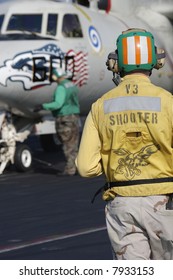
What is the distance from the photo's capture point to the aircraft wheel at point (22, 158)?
54.2 feet

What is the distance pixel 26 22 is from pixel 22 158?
7.33 ft

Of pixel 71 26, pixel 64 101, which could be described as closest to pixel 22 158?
pixel 64 101

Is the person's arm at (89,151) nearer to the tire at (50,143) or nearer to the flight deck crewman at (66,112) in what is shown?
the flight deck crewman at (66,112)

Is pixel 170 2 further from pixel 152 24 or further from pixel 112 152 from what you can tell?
pixel 112 152

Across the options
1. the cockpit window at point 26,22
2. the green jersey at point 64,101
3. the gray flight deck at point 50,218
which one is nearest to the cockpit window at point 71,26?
the cockpit window at point 26,22

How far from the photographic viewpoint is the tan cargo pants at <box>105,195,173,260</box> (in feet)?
17.4

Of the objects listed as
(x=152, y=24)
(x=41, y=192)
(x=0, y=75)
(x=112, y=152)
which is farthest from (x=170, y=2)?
(x=112, y=152)

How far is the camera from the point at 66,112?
638 inches

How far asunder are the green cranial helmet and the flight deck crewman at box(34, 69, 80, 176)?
34.3 feet

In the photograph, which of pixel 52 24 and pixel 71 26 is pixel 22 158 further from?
pixel 71 26
